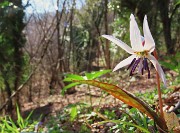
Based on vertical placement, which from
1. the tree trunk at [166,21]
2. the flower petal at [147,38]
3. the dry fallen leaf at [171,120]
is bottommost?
the dry fallen leaf at [171,120]

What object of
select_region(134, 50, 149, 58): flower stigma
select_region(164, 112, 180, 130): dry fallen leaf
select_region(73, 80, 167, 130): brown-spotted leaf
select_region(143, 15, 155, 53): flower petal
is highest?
select_region(143, 15, 155, 53): flower petal

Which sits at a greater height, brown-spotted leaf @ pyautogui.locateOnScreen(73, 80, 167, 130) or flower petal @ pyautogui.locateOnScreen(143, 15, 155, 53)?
flower petal @ pyautogui.locateOnScreen(143, 15, 155, 53)

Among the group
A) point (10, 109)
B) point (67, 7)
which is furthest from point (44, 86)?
point (10, 109)

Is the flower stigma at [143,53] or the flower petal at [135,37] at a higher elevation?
the flower petal at [135,37]

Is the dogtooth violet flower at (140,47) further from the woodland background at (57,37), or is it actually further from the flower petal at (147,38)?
the woodland background at (57,37)

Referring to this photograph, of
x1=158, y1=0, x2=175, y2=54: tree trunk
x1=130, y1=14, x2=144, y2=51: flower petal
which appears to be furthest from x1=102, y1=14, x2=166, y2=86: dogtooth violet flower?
x1=158, y1=0, x2=175, y2=54: tree trunk

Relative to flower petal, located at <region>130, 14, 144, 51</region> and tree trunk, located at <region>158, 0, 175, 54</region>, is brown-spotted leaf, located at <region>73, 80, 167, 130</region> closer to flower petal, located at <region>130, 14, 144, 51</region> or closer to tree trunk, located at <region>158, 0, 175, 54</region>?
flower petal, located at <region>130, 14, 144, 51</region>

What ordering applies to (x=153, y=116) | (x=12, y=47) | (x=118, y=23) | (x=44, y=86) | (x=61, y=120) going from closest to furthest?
(x=153, y=116) → (x=61, y=120) → (x=12, y=47) → (x=118, y=23) → (x=44, y=86)

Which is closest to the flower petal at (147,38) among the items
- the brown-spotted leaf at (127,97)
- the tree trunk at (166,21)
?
the brown-spotted leaf at (127,97)

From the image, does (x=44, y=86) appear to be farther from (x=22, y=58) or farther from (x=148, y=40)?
(x=148, y=40)

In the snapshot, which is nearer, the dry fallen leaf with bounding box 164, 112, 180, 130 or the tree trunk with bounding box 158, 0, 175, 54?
the dry fallen leaf with bounding box 164, 112, 180, 130

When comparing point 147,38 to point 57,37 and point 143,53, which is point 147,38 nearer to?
point 143,53
